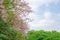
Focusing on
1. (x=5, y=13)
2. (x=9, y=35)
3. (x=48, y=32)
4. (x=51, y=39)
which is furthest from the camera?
(x=48, y=32)

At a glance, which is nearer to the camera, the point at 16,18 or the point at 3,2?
the point at 3,2

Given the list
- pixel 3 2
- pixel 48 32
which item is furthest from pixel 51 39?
pixel 3 2

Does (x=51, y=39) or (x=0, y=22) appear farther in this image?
(x=51, y=39)

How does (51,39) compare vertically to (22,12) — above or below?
above

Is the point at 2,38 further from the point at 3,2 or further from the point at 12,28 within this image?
the point at 3,2

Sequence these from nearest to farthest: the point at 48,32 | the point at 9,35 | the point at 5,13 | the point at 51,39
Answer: the point at 5,13 < the point at 9,35 < the point at 51,39 < the point at 48,32

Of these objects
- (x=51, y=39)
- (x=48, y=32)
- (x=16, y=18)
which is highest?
(x=48, y=32)

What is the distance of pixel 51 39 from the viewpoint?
481 inches

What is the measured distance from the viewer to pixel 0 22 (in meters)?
6.23

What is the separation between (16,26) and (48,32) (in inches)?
271

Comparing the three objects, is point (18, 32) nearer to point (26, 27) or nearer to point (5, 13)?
point (26, 27)

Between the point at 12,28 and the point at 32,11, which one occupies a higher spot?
the point at 32,11

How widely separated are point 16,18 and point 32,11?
19.0 inches

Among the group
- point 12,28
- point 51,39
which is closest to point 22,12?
point 12,28
